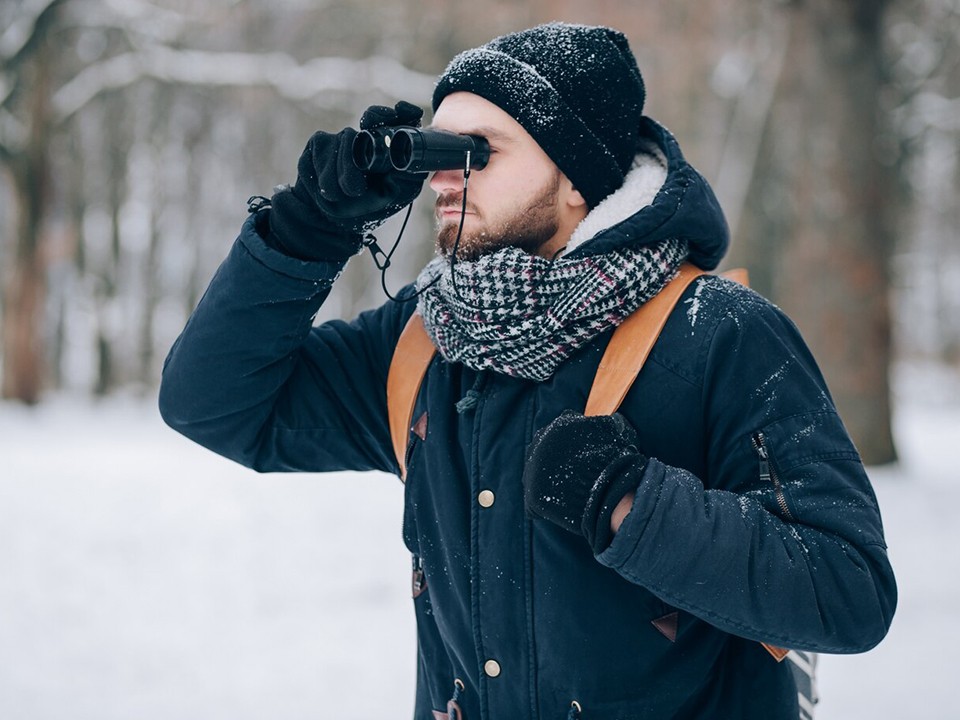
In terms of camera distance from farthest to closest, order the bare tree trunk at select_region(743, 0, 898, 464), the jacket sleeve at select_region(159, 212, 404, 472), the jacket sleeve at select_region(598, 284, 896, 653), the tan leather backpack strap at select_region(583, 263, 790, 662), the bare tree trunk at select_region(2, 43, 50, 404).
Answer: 1. the bare tree trunk at select_region(2, 43, 50, 404)
2. the bare tree trunk at select_region(743, 0, 898, 464)
3. the jacket sleeve at select_region(159, 212, 404, 472)
4. the tan leather backpack strap at select_region(583, 263, 790, 662)
5. the jacket sleeve at select_region(598, 284, 896, 653)

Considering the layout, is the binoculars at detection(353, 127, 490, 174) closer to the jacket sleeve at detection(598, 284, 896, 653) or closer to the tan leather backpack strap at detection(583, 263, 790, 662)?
the tan leather backpack strap at detection(583, 263, 790, 662)

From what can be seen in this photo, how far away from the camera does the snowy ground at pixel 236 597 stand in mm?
4129

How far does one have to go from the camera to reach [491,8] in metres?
10.8

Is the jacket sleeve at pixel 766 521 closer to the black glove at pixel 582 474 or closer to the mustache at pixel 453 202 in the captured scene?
the black glove at pixel 582 474

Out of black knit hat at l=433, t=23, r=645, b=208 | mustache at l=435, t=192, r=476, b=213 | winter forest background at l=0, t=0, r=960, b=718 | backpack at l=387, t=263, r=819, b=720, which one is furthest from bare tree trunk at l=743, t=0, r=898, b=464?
mustache at l=435, t=192, r=476, b=213

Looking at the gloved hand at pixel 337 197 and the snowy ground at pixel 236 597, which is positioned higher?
the gloved hand at pixel 337 197

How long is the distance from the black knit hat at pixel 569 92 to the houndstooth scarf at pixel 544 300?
1.05 feet

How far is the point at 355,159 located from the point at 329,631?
352cm

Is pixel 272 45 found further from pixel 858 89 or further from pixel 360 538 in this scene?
pixel 360 538

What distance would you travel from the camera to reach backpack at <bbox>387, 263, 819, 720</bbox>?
1843 millimetres

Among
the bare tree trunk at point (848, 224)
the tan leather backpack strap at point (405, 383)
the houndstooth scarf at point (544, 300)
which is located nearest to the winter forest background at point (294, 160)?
the bare tree trunk at point (848, 224)

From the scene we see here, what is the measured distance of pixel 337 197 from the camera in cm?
193

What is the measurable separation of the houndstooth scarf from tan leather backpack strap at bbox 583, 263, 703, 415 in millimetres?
21

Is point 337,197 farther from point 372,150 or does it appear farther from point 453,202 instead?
point 453,202
